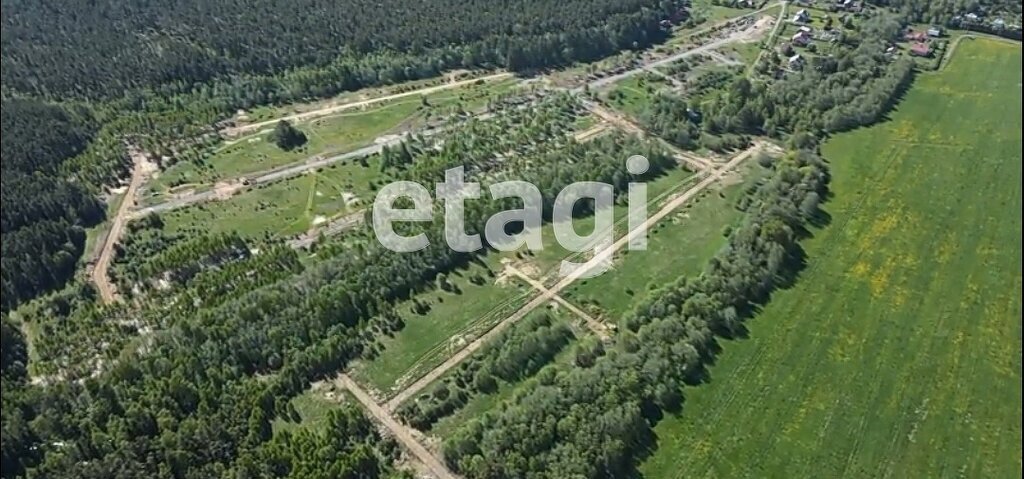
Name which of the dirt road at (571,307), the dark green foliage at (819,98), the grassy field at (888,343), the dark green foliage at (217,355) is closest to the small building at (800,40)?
the dark green foliage at (819,98)

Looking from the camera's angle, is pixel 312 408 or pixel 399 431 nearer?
pixel 399 431

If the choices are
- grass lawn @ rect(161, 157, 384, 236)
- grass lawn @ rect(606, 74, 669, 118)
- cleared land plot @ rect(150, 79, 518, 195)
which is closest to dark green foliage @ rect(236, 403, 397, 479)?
grass lawn @ rect(161, 157, 384, 236)

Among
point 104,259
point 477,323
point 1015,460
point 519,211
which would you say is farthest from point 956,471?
point 104,259

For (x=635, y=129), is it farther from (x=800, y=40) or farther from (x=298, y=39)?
(x=298, y=39)

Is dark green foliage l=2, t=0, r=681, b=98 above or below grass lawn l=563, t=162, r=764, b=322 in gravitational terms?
above

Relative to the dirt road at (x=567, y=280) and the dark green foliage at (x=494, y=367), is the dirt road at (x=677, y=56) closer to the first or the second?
the dirt road at (x=567, y=280)

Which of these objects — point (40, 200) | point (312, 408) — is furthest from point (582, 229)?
point (40, 200)

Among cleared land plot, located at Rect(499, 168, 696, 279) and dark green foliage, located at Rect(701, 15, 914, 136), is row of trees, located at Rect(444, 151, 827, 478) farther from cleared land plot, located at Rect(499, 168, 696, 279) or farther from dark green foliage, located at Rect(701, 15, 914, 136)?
dark green foliage, located at Rect(701, 15, 914, 136)
